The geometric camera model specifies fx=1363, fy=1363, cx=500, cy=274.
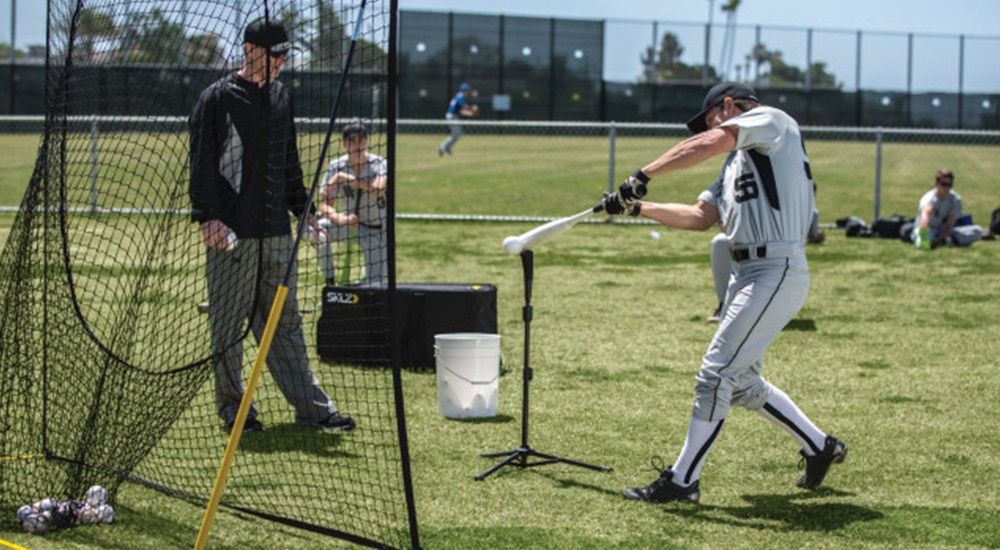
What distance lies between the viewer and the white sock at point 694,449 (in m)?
5.90

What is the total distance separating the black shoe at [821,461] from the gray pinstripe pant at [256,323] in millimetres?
2513

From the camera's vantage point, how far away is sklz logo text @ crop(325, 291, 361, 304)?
347 inches

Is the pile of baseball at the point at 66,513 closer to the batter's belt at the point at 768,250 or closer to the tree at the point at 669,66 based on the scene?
the batter's belt at the point at 768,250

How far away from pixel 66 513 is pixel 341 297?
11.8ft

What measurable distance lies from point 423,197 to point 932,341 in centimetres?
1451

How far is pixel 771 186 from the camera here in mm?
5781

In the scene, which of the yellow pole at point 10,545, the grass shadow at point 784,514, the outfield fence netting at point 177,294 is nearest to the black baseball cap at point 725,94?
the outfield fence netting at point 177,294

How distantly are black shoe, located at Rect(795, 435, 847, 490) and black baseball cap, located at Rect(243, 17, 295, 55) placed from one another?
296cm

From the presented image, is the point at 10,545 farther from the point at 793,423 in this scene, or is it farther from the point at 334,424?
the point at 793,423

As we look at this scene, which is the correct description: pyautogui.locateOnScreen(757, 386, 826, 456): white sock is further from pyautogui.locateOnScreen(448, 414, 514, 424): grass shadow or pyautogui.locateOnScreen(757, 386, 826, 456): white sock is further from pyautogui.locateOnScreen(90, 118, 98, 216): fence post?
pyautogui.locateOnScreen(90, 118, 98, 216): fence post

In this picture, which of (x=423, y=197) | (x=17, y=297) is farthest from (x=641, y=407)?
(x=423, y=197)

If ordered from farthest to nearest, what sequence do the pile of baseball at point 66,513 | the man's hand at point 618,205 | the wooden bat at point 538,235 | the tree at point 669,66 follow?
the tree at point 669,66, the wooden bat at point 538,235, the man's hand at point 618,205, the pile of baseball at point 66,513

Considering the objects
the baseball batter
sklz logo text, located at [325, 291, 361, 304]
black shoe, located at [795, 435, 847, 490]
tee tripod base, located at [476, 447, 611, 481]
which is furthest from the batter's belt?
sklz logo text, located at [325, 291, 361, 304]

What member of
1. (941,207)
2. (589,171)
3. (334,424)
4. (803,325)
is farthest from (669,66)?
(334,424)
